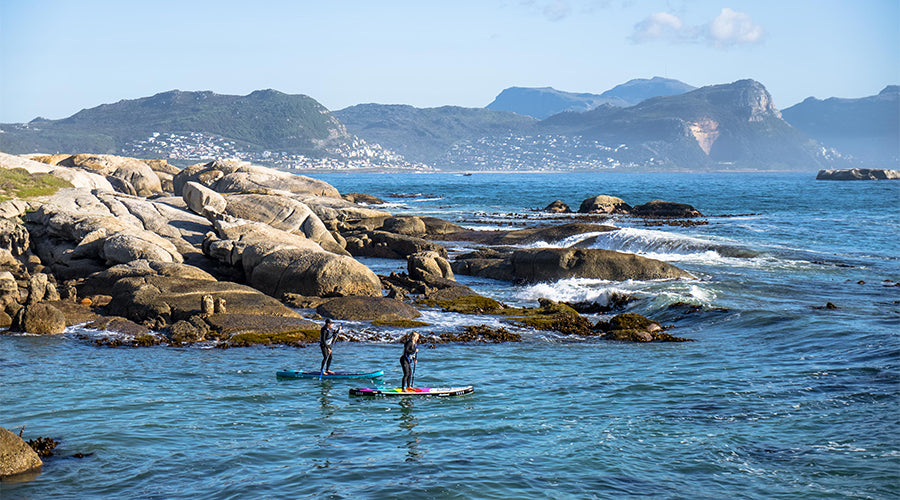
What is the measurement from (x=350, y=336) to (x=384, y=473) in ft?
37.5

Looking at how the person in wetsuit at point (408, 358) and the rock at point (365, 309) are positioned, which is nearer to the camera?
the person in wetsuit at point (408, 358)

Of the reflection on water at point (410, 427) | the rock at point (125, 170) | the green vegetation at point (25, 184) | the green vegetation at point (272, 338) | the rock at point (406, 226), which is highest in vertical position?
the rock at point (125, 170)

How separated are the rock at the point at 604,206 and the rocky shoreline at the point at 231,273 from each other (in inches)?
1120

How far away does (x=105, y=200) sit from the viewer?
133 ft

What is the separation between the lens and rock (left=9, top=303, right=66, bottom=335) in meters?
23.7

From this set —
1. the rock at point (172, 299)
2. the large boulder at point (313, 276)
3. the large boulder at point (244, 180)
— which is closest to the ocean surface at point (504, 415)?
the rock at point (172, 299)

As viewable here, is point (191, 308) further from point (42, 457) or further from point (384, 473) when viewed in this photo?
point (384, 473)

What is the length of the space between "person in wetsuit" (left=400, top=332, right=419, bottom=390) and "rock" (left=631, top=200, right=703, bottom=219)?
56674mm

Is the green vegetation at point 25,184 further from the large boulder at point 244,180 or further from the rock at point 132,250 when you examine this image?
the rock at point 132,250

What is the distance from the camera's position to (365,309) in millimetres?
27016

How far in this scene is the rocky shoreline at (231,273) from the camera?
2448 centimetres

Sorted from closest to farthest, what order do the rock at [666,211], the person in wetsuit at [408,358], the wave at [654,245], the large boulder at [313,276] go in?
1. the person in wetsuit at [408,358]
2. the large boulder at [313,276]
3. the wave at [654,245]
4. the rock at [666,211]

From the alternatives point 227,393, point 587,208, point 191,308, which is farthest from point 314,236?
point 587,208

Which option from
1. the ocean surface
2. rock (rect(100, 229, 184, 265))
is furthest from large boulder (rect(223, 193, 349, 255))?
the ocean surface
